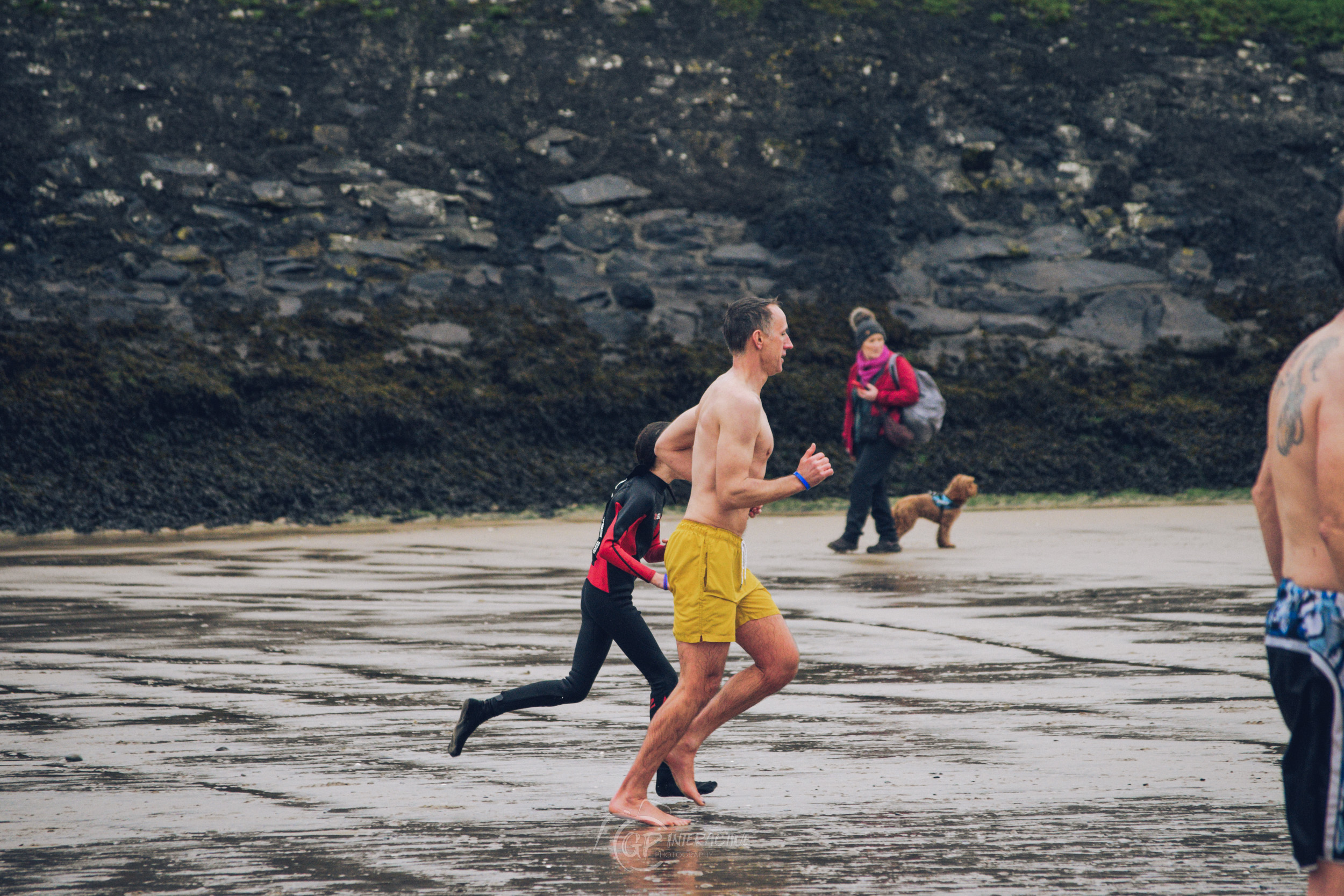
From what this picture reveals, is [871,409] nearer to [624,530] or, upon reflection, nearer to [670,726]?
[624,530]

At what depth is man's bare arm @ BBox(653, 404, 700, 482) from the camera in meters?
5.50

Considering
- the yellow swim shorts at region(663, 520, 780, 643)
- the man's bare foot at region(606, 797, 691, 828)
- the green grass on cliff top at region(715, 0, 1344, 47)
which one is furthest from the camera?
the green grass on cliff top at region(715, 0, 1344, 47)

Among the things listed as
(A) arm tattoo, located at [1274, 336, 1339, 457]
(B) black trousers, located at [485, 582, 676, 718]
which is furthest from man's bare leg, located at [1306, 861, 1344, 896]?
(B) black trousers, located at [485, 582, 676, 718]

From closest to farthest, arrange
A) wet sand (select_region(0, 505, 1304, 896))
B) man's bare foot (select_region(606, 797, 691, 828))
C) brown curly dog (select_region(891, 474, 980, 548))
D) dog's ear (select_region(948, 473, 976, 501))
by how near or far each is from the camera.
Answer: wet sand (select_region(0, 505, 1304, 896)), man's bare foot (select_region(606, 797, 691, 828)), brown curly dog (select_region(891, 474, 980, 548)), dog's ear (select_region(948, 473, 976, 501))

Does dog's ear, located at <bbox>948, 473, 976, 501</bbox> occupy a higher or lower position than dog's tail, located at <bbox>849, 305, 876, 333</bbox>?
lower

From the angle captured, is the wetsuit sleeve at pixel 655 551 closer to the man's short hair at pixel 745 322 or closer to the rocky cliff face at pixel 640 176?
the man's short hair at pixel 745 322

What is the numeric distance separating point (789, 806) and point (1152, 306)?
17226mm

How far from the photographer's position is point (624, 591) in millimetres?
5621

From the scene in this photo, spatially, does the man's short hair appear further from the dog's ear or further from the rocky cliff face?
the rocky cliff face

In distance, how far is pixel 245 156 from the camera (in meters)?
19.8

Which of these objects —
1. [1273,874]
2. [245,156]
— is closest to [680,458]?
[1273,874]

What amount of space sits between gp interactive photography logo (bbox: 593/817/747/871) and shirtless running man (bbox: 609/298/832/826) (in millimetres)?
52

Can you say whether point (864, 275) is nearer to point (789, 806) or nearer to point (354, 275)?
point (354, 275)

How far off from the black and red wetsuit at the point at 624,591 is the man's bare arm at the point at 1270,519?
237 cm
